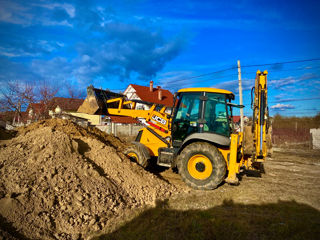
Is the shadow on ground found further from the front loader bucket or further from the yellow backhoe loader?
the front loader bucket

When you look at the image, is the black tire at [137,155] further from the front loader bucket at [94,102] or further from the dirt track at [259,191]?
the front loader bucket at [94,102]

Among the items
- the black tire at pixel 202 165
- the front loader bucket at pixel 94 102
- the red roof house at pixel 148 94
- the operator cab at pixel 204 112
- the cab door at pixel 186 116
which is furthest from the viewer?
the red roof house at pixel 148 94

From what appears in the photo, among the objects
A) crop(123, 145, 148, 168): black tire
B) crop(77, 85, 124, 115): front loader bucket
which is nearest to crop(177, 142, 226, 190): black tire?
crop(123, 145, 148, 168): black tire

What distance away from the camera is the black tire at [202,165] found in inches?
205

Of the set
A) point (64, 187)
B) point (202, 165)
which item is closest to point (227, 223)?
point (202, 165)

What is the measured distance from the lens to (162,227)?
3449mm

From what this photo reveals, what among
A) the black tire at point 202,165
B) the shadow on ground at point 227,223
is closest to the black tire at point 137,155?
the black tire at point 202,165

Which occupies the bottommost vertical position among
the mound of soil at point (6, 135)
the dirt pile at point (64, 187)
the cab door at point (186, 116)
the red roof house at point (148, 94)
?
the dirt pile at point (64, 187)

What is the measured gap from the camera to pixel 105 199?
407 cm

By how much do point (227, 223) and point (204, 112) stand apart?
3.01m

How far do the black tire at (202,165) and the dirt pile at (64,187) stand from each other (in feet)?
2.31

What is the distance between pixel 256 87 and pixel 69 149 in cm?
529

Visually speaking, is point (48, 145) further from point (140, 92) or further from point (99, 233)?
point (140, 92)

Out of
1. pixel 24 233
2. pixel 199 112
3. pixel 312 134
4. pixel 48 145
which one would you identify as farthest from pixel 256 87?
pixel 312 134
